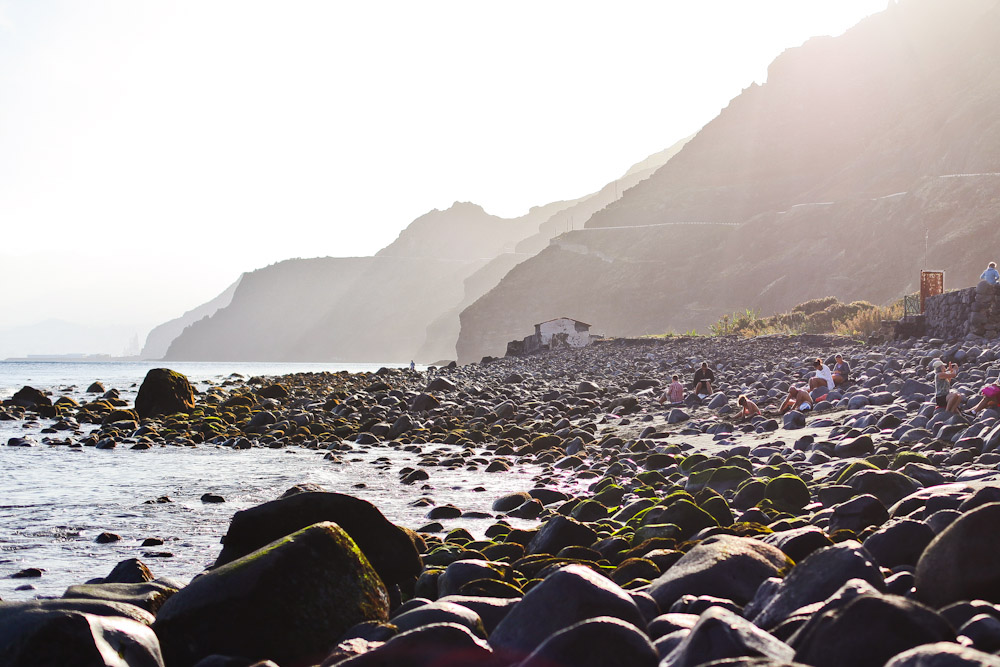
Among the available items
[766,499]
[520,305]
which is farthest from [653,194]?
[766,499]

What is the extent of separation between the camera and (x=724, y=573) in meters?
3.95

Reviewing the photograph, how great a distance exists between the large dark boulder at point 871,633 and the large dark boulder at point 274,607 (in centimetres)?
257

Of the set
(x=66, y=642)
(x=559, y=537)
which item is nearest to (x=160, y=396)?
(x=559, y=537)

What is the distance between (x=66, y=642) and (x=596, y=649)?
2.55 metres

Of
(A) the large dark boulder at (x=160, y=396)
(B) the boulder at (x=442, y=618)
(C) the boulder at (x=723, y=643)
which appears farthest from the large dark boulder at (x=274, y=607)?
(A) the large dark boulder at (x=160, y=396)

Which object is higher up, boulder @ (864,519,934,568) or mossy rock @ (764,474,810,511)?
boulder @ (864,519,934,568)

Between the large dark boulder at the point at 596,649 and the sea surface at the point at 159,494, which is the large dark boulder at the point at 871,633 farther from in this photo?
the sea surface at the point at 159,494

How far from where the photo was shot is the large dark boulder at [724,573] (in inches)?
153

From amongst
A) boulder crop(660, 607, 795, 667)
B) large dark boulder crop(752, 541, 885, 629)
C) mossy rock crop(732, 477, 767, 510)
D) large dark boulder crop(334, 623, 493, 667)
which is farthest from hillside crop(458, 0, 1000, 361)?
large dark boulder crop(334, 623, 493, 667)

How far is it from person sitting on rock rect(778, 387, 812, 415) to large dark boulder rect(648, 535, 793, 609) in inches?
401

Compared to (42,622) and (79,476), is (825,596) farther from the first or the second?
(79,476)

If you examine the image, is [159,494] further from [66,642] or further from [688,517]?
[688,517]

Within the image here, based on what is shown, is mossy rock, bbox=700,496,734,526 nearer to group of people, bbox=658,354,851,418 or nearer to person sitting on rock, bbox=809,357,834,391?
group of people, bbox=658,354,851,418

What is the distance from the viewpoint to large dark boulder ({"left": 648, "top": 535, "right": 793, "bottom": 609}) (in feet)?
12.7
